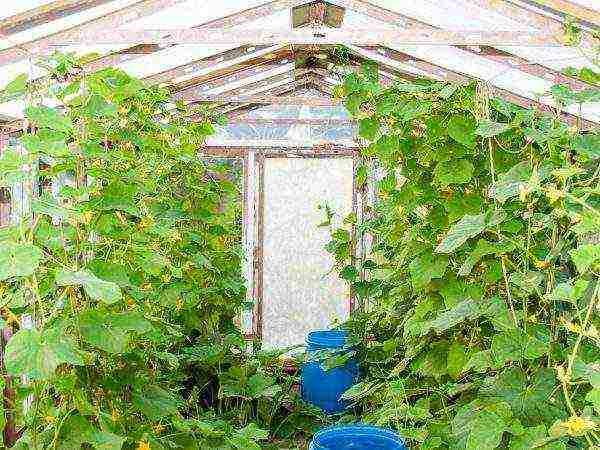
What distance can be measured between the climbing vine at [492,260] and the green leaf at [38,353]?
0.88 meters

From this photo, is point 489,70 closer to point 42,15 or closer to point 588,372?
point 42,15

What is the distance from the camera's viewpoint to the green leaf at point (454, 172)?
7.54 ft

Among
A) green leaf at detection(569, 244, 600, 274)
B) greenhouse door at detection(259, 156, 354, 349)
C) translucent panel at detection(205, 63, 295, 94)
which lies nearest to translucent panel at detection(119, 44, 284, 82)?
translucent panel at detection(205, 63, 295, 94)

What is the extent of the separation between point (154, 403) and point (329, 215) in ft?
9.07

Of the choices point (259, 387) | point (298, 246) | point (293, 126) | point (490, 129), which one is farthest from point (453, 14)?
point (298, 246)

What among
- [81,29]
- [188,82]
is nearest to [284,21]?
[188,82]

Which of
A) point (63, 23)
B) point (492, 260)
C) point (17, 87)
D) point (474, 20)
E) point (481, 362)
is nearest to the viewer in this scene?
point (17, 87)

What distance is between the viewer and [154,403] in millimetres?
2076

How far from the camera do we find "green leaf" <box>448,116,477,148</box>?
226 centimetres

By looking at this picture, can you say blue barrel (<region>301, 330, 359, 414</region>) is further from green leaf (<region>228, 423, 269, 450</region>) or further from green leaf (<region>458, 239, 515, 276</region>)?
green leaf (<region>458, 239, 515, 276</region>)

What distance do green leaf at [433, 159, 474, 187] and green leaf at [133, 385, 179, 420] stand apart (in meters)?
0.96

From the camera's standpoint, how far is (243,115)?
5.54 metres

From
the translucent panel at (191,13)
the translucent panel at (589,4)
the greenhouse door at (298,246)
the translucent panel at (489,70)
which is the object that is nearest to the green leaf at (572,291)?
A: the translucent panel at (589,4)

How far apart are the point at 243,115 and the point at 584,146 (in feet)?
12.8
